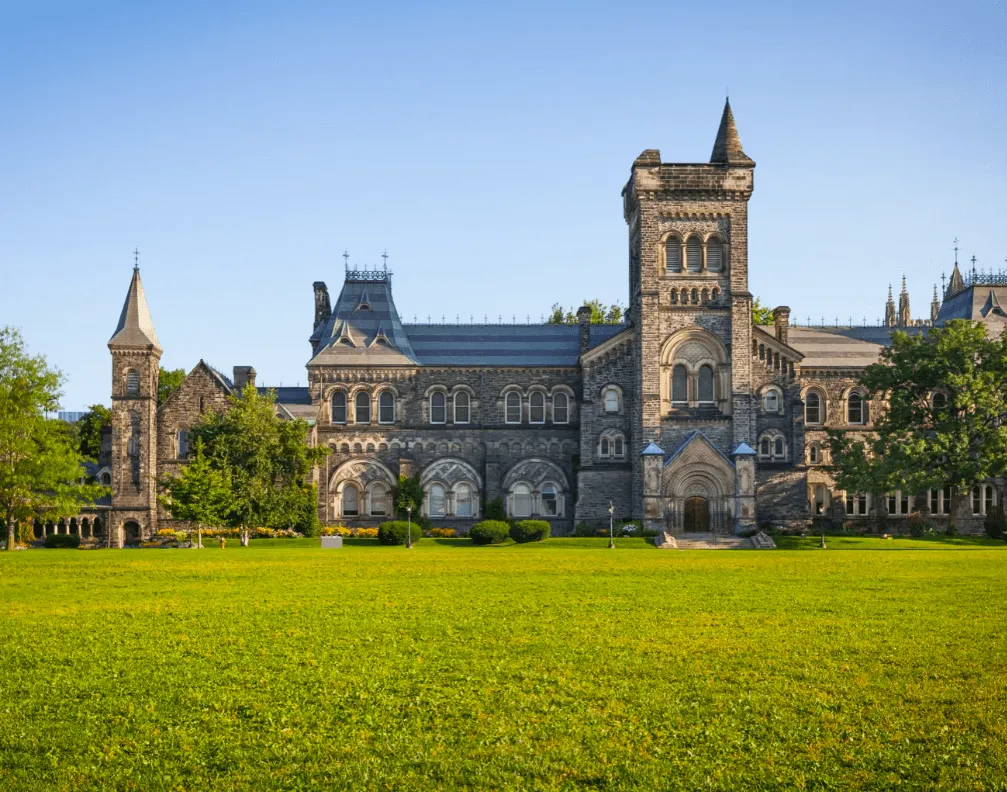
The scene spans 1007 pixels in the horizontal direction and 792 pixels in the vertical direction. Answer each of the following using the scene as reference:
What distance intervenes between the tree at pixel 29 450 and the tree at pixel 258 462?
6.38m

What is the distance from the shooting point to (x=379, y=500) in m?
59.6

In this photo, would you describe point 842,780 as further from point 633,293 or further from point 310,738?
point 633,293

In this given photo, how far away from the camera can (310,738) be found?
10875mm

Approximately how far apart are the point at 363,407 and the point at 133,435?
1293 cm

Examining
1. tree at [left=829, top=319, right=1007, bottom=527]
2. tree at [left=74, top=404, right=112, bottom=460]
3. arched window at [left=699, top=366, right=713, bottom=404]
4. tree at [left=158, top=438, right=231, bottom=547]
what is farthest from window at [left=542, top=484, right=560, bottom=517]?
tree at [left=74, top=404, right=112, bottom=460]

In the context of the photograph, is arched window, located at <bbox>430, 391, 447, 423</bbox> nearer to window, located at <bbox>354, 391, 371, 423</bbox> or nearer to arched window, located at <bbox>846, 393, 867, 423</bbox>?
window, located at <bbox>354, 391, 371, 423</bbox>

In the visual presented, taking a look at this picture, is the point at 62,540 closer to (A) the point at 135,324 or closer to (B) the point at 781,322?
(A) the point at 135,324

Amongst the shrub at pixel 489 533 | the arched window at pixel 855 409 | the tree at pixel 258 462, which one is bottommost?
the shrub at pixel 489 533

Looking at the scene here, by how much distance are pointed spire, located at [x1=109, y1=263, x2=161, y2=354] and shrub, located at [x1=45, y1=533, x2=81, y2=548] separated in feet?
35.3

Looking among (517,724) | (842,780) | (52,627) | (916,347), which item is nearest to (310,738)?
(517,724)

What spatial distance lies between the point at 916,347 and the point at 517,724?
4507 centimetres

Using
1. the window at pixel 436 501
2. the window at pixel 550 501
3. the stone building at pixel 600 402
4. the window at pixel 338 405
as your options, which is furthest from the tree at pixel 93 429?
the window at pixel 550 501

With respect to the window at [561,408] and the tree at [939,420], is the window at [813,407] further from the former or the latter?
the window at [561,408]

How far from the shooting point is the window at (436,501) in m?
59.6
